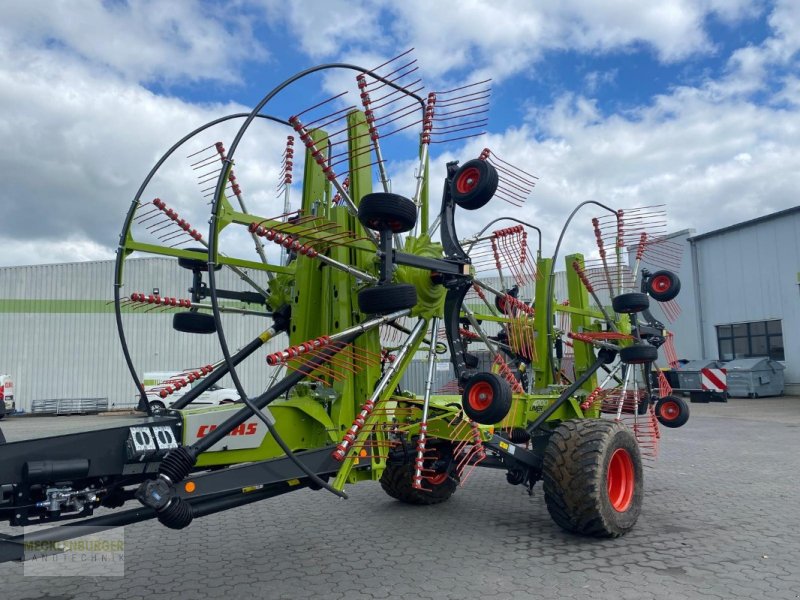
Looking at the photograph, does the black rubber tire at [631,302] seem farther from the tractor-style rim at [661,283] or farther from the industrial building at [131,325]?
the industrial building at [131,325]

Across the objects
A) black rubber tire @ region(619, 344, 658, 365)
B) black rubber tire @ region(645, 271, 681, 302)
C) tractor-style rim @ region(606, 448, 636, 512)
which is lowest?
tractor-style rim @ region(606, 448, 636, 512)

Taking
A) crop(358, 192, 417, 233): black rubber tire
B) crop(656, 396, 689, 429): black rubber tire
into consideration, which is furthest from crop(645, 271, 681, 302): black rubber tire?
crop(358, 192, 417, 233): black rubber tire

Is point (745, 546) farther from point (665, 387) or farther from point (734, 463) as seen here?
point (734, 463)

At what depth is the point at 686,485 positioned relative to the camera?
8422 millimetres

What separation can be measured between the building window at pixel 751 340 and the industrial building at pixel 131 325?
49 mm

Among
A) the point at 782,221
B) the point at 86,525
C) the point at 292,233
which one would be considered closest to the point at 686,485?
the point at 292,233

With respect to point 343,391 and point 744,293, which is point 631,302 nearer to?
point 343,391

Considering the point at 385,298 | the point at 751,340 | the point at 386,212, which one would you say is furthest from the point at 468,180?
the point at 751,340

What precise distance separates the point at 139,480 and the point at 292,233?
6.08 feet

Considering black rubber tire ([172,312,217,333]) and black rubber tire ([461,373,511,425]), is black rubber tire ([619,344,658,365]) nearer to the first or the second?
black rubber tire ([461,373,511,425])

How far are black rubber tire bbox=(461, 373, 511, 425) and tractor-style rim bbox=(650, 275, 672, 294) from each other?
4.36m

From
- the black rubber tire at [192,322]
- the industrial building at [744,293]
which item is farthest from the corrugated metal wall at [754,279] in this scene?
the black rubber tire at [192,322]

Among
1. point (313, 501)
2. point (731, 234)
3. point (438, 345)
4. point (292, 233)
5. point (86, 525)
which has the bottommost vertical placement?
point (313, 501)

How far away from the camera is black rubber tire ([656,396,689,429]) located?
8203 mm
